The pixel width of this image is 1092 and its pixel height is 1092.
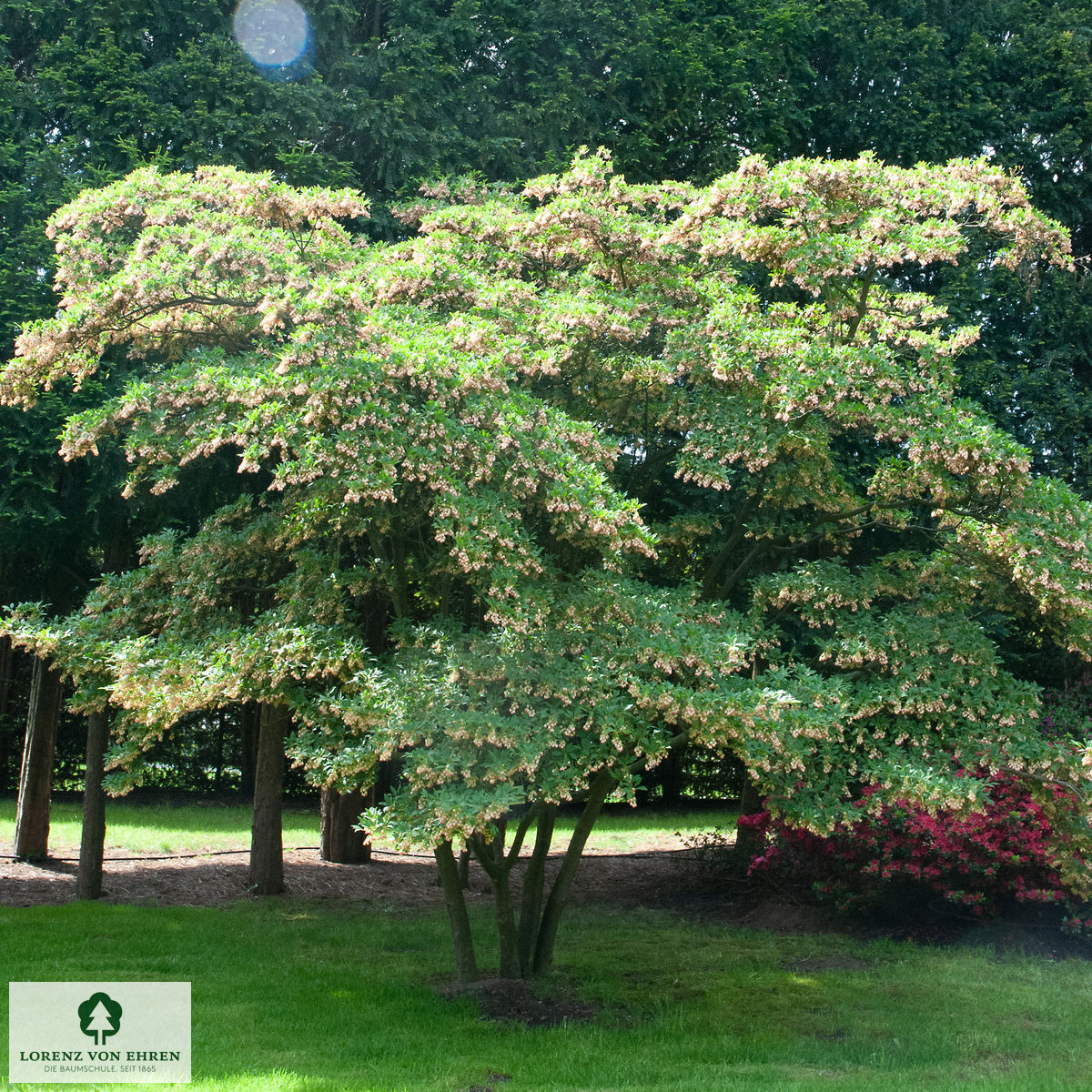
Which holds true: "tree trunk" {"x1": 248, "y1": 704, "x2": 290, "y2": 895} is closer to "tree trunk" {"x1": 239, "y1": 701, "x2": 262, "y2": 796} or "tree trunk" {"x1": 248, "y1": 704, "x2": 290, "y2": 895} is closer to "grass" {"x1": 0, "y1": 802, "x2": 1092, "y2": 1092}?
"grass" {"x1": 0, "y1": 802, "x2": 1092, "y2": 1092}

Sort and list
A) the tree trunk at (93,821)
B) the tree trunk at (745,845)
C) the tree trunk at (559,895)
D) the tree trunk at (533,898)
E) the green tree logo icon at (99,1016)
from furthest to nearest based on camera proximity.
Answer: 1. the tree trunk at (745,845)
2. the tree trunk at (93,821)
3. the tree trunk at (533,898)
4. the tree trunk at (559,895)
5. the green tree logo icon at (99,1016)

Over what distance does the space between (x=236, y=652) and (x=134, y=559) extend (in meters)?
6.32

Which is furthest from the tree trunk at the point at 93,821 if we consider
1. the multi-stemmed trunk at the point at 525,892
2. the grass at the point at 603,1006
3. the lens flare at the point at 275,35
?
the lens flare at the point at 275,35

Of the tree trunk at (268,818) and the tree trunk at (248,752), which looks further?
the tree trunk at (248,752)

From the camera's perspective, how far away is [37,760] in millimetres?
12266

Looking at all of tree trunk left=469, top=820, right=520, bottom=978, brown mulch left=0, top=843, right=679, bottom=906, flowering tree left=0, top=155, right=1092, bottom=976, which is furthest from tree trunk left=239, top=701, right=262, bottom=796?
tree trunk left=469, top=820, right=520, bottom=978

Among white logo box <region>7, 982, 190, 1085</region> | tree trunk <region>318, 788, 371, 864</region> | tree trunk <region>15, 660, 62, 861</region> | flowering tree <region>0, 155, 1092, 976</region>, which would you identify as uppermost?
flowering tree <region>0, 155, 1092, 976</region>

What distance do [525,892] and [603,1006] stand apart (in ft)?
3.32

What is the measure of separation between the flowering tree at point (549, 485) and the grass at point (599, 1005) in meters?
1.13

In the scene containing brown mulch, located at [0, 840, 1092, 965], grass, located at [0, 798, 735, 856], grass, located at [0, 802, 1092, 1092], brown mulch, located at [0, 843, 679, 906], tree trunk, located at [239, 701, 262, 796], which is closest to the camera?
grass, located at [0, 802, 1092, 1092]

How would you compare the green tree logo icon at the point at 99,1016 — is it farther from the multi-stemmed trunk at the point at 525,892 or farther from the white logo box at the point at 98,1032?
the multi-stemmed trunk at the point at 525,892

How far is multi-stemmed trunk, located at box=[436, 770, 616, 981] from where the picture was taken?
25.1ft

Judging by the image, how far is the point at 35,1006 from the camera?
7.09 metres

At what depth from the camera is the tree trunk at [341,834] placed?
1374 cm
